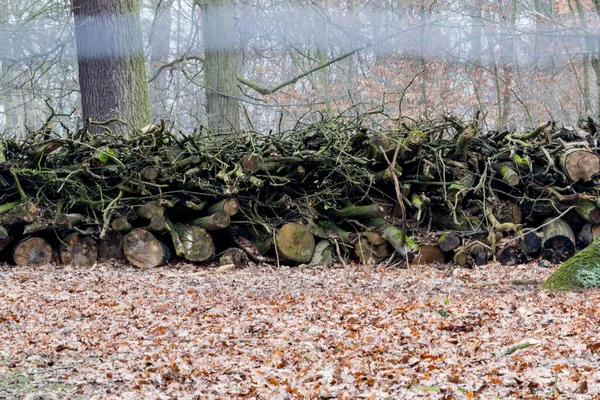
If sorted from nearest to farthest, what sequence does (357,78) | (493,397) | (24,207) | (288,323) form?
(493,397) < (288,323) < (24,207) < (357,78)

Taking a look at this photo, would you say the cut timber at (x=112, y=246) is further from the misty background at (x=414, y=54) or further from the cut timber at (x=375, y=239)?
the misty background at (x=414, y=54)

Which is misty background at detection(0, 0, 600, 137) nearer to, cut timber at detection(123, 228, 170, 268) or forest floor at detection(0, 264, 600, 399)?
cut timber at detection(123, 228, 170, 268)

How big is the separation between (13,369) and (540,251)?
7.57m

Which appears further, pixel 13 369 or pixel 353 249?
pixel 353 249

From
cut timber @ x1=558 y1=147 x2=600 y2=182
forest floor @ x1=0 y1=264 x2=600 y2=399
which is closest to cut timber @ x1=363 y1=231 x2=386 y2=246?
forest floor @ x1=0 y1=264 x2=600 y2=399

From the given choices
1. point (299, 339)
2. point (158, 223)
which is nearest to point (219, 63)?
point (158, 223)

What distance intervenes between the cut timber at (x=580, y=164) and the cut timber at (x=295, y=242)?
A: 12.6 feet

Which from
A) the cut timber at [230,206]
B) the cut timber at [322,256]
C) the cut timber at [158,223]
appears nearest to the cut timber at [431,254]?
the cut timber at [322,256]

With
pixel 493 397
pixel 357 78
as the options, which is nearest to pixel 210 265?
pixel 493 397

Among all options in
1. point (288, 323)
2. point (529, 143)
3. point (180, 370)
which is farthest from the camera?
point (529, 143)

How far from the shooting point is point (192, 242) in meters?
10.3

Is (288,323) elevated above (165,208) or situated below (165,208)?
below

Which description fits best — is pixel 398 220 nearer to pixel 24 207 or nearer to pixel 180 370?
pixel 24 207

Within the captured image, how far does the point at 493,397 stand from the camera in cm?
383
